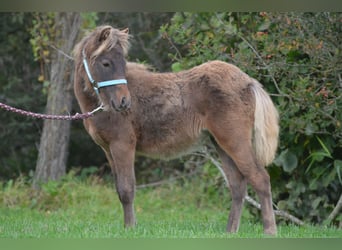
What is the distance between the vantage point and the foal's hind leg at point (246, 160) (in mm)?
6520

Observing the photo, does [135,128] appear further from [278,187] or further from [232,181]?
[278,187]

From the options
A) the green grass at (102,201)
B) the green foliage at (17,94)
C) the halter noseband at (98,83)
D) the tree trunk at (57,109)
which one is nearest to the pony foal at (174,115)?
the halter noseband at (98,83)

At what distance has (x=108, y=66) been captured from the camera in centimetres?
654

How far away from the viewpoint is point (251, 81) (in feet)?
22.3

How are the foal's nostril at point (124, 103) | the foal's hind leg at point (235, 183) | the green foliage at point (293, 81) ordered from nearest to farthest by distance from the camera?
the foal's nostril at point (124, 103), the foal's hind leg at point (235, 183), the green foliage at point (293, 81)

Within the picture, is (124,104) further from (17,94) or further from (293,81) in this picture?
(17,94)

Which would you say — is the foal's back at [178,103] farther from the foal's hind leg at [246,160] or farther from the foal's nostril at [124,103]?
the foal's nostril at [124,103]

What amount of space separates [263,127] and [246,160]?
1.46 feet

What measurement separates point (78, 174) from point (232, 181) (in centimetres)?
950

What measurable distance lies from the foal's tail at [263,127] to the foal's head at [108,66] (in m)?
1.51

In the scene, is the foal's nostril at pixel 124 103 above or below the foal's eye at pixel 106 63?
below

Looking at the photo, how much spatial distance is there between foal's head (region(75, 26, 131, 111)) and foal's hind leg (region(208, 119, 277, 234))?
1213mm

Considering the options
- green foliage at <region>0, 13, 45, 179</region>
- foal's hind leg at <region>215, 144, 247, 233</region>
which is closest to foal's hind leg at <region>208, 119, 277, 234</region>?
foal's hind leg at <region>215, 144, 247, 233</region>
